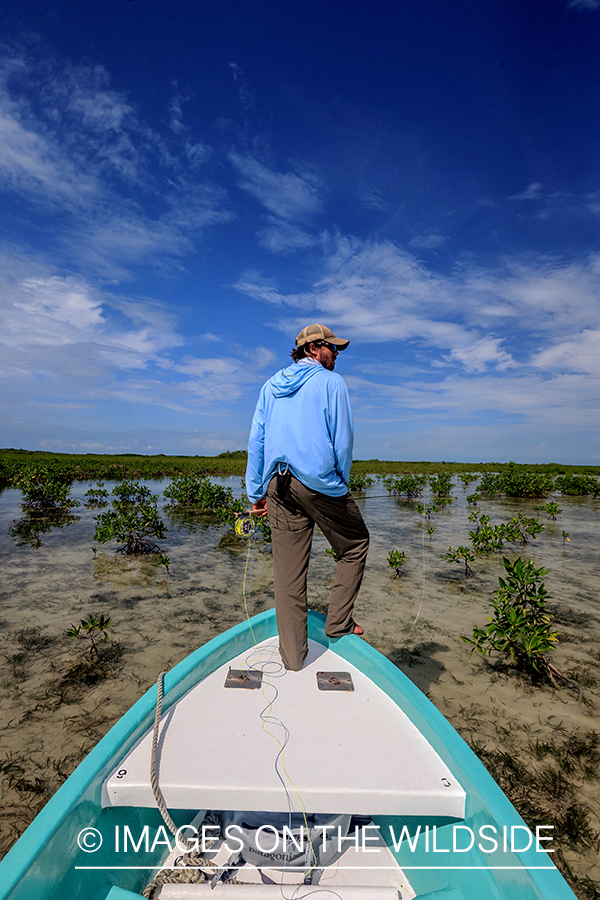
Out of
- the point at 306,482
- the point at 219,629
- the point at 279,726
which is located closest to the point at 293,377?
the point at 306,482

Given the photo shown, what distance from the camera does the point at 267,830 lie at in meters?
2.04

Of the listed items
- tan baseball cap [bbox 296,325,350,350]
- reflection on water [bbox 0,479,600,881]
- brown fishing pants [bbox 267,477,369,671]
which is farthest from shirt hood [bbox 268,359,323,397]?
reflection on water [bbox 0,479,600,881]

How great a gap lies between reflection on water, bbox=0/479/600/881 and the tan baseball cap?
11.6 ft

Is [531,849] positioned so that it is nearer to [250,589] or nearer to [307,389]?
[307,389]

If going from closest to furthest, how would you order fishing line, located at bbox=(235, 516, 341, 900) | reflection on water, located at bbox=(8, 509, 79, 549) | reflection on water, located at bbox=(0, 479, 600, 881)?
fishing line, located at bbox=(235, 516, 341, 900)
reflection on water, located at bbox=(0, 479, 600, 881)
reflection on water, located at bbox=(8, 509, 79, 549)

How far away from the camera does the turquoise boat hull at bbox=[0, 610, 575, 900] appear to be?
1446 mm

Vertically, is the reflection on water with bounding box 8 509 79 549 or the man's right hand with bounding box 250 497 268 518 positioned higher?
the man's right hand with bounding box 250 497 268 518

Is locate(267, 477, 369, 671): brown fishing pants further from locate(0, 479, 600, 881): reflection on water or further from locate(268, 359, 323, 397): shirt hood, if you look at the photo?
locate(0, 479, 600, 881): reflection on water

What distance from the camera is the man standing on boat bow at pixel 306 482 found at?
10.2 ft

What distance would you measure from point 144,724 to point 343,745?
1120mm

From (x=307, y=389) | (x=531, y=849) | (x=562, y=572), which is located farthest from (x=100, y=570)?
(x=562, y=572)

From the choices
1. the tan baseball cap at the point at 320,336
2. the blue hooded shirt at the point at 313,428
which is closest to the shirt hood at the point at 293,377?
the blue hooded shirt at the point at 313,428

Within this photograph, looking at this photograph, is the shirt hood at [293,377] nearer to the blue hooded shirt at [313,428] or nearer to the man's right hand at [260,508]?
the blue hooded shirt at [313,428]

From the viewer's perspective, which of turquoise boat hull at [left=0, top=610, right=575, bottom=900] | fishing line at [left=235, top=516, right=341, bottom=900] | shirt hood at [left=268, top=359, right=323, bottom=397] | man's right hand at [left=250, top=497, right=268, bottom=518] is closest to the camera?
turquoise boat hull at [left=0, top=610, right=575, bottom=900]
